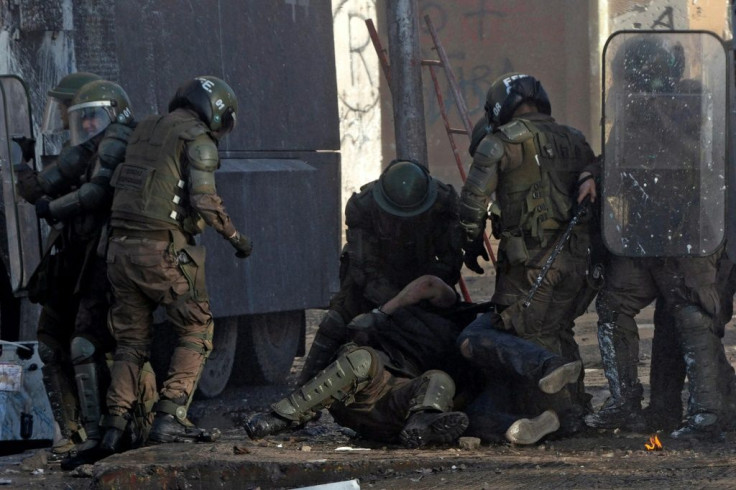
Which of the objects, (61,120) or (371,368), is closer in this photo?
(371,368)

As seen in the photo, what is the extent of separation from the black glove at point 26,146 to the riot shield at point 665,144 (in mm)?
2888

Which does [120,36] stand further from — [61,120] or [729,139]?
[729,139]

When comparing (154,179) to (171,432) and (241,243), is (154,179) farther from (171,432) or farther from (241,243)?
(171,432)

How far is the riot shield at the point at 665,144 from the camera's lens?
22.8ft

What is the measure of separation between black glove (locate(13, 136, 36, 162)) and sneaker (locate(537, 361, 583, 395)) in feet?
9.70

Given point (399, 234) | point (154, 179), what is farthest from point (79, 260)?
point (399, 234)

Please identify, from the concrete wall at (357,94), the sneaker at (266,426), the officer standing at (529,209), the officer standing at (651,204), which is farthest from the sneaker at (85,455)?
the concrete wall at (357,94)

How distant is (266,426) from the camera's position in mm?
6293

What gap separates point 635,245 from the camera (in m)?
6.96

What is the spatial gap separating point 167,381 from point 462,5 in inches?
444

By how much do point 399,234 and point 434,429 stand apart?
134 centimetres

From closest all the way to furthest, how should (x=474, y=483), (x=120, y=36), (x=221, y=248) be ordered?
(x=474, y=483) → (x=120, y=36) → (x=221, y=248)

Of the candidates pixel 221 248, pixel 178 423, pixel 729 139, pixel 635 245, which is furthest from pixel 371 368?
pixel 221 248

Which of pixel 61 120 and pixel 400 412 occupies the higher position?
pixel 61 120
